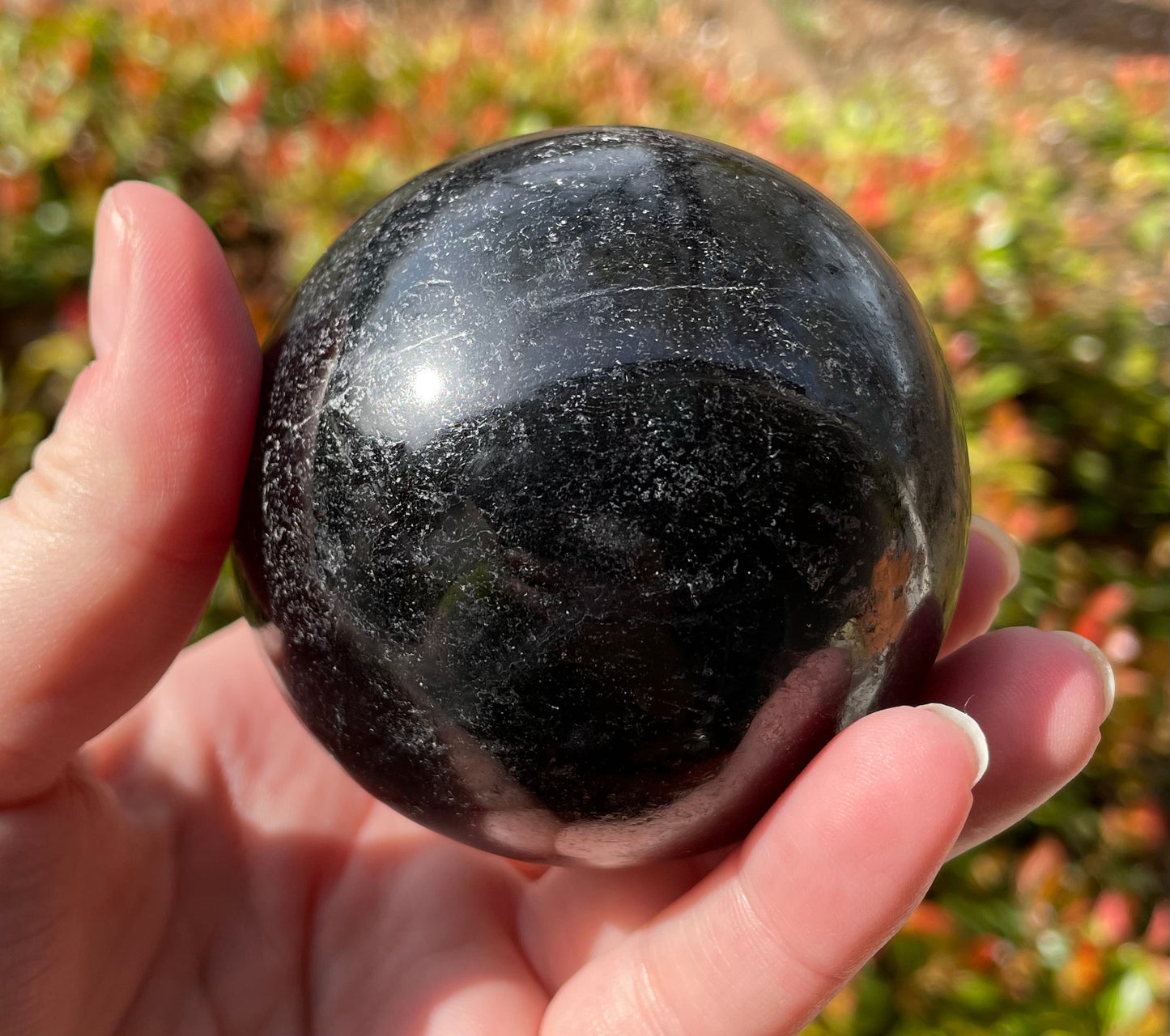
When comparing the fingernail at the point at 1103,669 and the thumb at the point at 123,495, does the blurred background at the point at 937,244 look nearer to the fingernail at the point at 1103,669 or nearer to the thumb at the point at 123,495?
the fingernail at the point at 1103,669

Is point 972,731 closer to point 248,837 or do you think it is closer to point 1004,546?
point 1004,546

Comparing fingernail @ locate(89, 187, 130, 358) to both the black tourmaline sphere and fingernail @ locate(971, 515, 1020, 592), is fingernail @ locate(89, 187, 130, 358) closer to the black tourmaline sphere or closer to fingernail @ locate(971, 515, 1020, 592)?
the black tourmaline sphere

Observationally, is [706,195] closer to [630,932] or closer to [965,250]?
[630,932]

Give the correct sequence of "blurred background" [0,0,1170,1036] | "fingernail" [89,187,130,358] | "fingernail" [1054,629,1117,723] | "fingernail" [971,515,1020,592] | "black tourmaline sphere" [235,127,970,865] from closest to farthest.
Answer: "black tourmaline sphere" [235,127,970,865] < "fingernail" [89,187,130,358] < "fingernail" [1054,629,1117,723] < "fingernail" [971,515,1020,592] < "blurred background" [0,0,1170,1036]

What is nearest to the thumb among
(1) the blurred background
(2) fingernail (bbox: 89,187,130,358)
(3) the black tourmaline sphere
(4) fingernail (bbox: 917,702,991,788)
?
(2) fingernail (bbox: 89,187,130,358)

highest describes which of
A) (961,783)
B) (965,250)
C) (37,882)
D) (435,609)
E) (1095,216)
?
(435,609)

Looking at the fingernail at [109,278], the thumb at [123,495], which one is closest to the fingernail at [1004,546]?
the thumb at [123,495]

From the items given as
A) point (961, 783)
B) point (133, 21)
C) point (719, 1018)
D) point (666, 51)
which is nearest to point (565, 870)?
point (719, 1018)

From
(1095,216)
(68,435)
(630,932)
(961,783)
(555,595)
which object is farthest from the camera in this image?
(1095,216)
